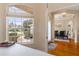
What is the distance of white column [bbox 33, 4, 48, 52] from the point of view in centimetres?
270

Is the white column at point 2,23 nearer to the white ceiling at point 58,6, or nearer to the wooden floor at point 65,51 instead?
the white ceiling at point 58,6

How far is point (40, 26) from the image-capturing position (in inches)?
110

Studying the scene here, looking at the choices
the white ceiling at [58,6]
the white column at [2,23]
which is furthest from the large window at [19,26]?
the white ceiling at [58,6]

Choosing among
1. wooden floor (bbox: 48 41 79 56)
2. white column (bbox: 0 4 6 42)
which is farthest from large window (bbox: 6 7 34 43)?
wooden floor (bbox: 48 41 79 56)

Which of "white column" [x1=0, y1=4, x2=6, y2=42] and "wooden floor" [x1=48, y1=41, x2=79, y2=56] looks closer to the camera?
"white column" [x1=0, y1=4, x2=6, y2=42]

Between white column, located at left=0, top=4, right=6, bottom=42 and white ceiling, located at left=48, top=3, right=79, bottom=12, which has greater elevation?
white ceiling, located at left=48, top=3, right=79, bottom=12

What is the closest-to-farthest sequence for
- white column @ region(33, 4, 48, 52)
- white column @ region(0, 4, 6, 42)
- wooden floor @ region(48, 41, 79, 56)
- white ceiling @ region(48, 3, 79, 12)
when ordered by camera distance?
white ceiling @ region(48, 3, 79, 12) < white column @ region(0, 4, 6, 42) < white column @ region(33, 4, 48, 52) < wooden floor @ region(48, 41, 79, 56)

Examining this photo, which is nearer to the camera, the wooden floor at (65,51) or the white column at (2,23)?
the white column at (2,23)

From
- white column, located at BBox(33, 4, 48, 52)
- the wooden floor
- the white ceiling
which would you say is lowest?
the wooden floor

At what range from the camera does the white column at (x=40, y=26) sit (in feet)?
8.87

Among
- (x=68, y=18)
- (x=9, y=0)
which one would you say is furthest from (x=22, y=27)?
(x=68, y=18)

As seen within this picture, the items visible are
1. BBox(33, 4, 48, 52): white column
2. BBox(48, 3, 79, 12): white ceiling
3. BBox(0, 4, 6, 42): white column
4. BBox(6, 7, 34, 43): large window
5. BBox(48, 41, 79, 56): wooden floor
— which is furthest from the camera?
BBox(48, 41, 79, 56): wooden floor

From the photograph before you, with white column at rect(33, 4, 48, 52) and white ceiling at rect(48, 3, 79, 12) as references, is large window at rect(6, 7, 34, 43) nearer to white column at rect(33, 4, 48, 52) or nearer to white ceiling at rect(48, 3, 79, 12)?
white column at rect(33, 4, 48, 52)

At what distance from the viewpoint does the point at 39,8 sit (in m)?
2.65
